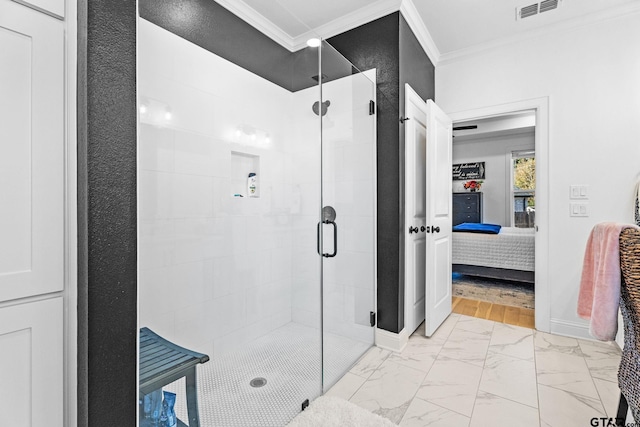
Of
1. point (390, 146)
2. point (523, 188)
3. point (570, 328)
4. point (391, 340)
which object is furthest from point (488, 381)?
point (523, 188)

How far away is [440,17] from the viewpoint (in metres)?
2.52

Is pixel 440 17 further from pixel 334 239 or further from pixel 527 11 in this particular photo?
pixel 334 239

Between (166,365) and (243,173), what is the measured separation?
41.5 inches

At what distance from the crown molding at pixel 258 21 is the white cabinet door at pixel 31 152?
1.08 metres

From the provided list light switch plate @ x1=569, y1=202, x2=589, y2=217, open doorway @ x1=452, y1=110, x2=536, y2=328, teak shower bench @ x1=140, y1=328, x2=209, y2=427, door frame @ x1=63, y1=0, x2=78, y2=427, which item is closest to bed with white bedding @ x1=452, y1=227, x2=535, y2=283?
open doorway @ x1=452, y1=110, x2=536, y2=328

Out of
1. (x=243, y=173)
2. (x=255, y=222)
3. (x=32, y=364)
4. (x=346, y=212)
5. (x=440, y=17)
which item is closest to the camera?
(x=32, y=364)

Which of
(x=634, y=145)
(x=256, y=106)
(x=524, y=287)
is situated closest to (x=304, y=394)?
(x=256, y=106)

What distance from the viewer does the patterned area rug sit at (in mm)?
3557

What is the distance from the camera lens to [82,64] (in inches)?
34.1

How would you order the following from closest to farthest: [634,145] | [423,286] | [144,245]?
[144,245] < [634,145] < [423,286]

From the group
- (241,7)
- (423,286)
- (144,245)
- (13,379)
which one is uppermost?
(241,7)

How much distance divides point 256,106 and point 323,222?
2.85ft

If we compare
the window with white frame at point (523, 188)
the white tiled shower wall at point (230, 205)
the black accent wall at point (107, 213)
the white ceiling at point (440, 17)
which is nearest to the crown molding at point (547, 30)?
the white ceiling at point (440, 17)

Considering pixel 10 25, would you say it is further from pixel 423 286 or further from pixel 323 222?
pixel 423 286
